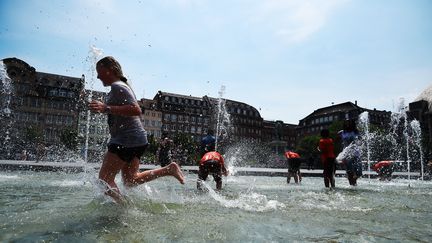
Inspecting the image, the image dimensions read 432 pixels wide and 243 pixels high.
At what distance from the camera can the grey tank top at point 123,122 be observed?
373cm

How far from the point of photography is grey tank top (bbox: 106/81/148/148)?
3734mm

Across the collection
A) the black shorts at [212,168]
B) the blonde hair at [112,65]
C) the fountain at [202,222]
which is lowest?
the fountain at [202,222]

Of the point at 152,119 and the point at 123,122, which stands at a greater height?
the point at 152,119

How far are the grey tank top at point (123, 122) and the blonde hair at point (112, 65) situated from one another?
20 centimetres

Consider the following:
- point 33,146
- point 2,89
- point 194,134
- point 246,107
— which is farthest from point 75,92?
point 246,107

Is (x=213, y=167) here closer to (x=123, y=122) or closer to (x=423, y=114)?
(x=123, y=122)

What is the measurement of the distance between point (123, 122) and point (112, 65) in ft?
2.39

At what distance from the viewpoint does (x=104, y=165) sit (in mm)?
3650

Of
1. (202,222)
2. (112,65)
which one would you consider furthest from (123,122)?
(202,222)

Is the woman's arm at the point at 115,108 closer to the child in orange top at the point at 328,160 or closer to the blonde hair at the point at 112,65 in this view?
the blonde hair at the point at 112,65

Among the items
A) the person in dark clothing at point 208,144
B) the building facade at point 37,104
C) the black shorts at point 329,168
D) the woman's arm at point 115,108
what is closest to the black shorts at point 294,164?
the black shorts at point 329,168

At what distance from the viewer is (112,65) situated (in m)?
3.98

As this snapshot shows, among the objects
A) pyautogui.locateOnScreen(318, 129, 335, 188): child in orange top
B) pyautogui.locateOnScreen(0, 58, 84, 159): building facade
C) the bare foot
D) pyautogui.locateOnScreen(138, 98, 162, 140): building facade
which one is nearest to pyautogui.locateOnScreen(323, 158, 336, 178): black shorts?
pyautogui.locateOnScreen(318, 129, 335, 188): child in orange top

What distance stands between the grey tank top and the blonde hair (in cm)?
20
